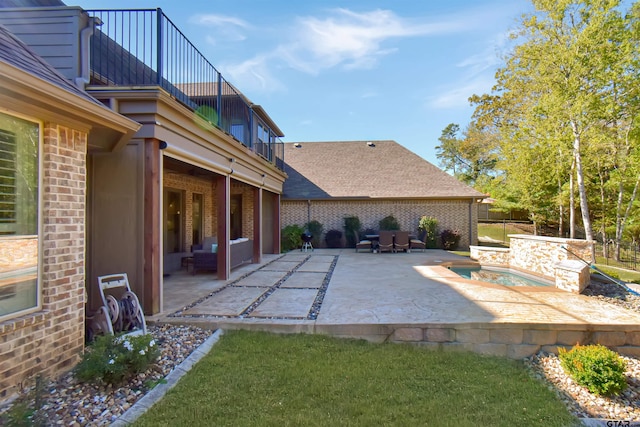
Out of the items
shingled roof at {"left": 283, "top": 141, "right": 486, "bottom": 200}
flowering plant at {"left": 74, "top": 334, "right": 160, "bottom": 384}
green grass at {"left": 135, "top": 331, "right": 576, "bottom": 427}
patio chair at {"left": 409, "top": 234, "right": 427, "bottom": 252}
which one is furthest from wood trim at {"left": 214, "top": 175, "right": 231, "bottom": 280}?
patio chair at {"left": 409, "top": 234, "right": 427, "bottom": 252}

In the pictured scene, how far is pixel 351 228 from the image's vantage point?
16531 mm

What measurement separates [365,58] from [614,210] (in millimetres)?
15499

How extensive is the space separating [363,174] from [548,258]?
10884mm

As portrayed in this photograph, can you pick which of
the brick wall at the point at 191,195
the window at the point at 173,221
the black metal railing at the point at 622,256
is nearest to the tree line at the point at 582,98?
the black metal railing at the point at 622,256

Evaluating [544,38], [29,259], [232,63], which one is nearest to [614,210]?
[544,38]

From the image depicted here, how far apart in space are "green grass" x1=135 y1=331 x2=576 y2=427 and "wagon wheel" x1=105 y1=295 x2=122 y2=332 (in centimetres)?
126

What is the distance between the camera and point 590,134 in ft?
41.9

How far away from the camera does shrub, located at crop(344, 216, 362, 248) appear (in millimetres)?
16516

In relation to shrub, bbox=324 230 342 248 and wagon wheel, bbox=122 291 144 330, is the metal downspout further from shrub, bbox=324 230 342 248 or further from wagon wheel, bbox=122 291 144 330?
shrub, bbox=324 230 342 248

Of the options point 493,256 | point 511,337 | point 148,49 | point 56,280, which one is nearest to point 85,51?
point 148,49

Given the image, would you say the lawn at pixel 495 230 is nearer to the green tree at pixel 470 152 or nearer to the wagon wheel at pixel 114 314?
the green tree at pixel 470 152

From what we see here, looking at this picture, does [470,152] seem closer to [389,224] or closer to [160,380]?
[389,224]

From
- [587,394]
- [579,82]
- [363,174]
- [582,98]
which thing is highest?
[579,82]

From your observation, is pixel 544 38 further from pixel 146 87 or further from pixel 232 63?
pixel 146 87
